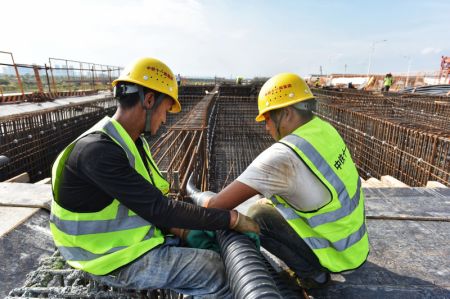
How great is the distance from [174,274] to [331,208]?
1.14 m

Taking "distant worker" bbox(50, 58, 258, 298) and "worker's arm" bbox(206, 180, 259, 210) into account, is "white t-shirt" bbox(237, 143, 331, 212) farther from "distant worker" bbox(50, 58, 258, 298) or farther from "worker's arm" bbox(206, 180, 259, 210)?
"distant worker" bbox(50, 58, 258, 298)

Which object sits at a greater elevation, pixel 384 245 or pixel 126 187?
pixel 126 187

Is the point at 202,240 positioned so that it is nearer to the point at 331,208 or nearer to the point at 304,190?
the point at 304,190

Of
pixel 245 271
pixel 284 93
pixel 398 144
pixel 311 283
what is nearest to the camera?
Answer: pixel 245 271

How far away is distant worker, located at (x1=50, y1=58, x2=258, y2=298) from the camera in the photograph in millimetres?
1729

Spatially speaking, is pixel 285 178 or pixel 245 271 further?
pixel 285 178

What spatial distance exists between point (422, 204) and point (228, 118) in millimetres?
10524

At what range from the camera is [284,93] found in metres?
2.30

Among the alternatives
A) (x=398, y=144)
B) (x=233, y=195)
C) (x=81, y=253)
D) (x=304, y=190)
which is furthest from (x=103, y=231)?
(x=398, y=144)

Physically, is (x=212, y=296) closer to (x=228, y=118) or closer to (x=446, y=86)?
(x=228, y=118)

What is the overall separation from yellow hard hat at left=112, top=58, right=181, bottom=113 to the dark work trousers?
126cm

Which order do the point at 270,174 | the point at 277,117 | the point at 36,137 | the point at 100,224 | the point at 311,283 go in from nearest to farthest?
the point at 100,224 < the point at 270,174 < the point at 277,117 < the point at 311,283 < the point at 36,137

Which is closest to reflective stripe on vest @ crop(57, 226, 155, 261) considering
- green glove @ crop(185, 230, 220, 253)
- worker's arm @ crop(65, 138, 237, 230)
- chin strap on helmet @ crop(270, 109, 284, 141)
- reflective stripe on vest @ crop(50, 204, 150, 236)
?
reflective stripe on vest @ crop(50, 204, 150, 236)

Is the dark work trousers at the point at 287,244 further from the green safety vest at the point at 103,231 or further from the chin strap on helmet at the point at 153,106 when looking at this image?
the chin strap on helmet at the point at 153,106
